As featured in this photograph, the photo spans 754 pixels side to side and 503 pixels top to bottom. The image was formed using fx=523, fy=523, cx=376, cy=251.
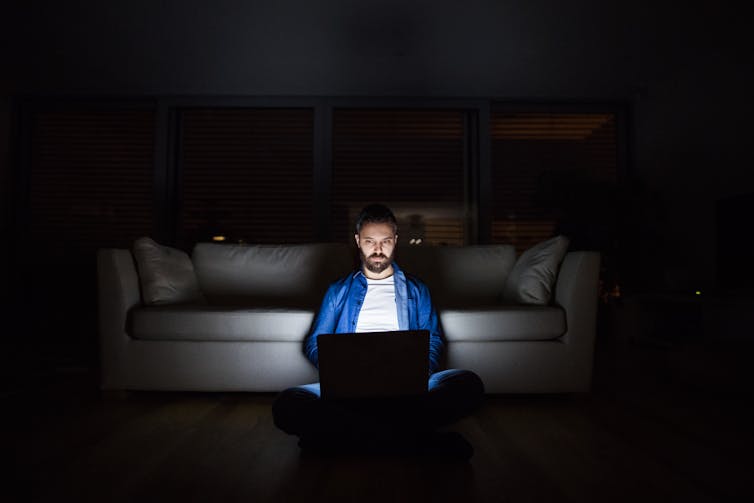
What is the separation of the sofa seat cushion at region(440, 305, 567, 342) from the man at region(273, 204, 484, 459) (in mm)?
397

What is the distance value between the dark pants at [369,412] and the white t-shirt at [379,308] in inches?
12.3

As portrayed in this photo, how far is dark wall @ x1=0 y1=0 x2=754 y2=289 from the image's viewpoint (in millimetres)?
3758

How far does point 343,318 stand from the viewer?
1805 mm

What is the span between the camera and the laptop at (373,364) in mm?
1396

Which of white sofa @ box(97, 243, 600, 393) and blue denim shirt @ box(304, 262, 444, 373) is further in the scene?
white sofa @ box(97, 243, 600, 393)

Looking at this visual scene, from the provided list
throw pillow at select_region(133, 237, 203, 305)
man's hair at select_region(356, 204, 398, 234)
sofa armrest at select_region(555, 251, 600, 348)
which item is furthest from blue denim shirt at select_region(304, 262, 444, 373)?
throw pillow at select_region(133, 237, 203, 305)

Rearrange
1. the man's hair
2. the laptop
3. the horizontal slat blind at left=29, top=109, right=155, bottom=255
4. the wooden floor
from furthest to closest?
the horizontal slat blind at left=29, top=109, right=155, bottom=255
the man's hair
the laptop
the wooden floor

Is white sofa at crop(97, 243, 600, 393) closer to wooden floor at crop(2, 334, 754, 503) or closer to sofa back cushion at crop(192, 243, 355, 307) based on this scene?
wooden floor at crop(2, 334, 754, 503)

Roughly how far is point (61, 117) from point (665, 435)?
17.3ft

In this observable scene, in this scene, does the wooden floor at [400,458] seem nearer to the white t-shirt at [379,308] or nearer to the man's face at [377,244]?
the white t-shirt at [379,308]

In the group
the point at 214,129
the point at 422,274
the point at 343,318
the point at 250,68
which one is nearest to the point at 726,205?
the point at 422,274

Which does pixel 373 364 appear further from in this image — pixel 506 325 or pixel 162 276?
pixel 162 276

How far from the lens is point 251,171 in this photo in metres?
4.82

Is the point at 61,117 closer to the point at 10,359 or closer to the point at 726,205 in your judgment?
the point at 10,359
